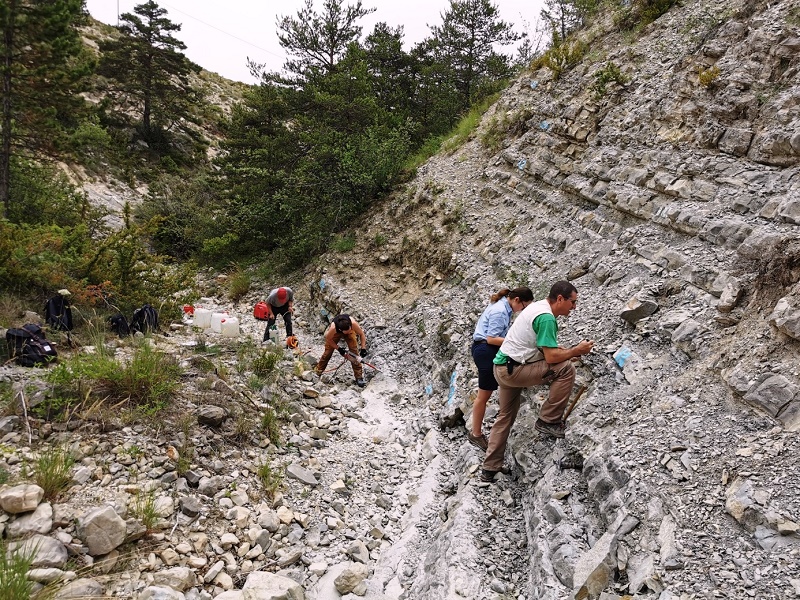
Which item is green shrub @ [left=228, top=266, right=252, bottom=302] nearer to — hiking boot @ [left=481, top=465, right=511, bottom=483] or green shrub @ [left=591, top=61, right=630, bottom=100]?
green shrub @ [left=591, top=61, right=630, bottom=100]

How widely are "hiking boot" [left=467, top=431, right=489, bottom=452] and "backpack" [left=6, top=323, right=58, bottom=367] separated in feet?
17.1

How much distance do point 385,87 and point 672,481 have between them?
17953 millimetres

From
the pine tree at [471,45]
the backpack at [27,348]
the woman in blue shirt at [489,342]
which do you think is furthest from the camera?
the pine tree at [471,45]

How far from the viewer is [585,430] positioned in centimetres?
415

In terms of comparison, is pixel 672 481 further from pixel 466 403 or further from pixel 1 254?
pixel 1 254

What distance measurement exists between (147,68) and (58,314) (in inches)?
877

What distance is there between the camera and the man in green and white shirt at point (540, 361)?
163 inches

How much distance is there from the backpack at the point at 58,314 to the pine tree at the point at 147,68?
20813mm

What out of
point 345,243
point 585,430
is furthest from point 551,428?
point 345,243

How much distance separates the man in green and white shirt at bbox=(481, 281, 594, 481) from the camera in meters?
4.14

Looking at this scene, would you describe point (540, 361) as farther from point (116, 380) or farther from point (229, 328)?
point (229, 328)

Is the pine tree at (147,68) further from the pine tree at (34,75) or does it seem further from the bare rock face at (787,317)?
the bare rock face at (787,317)

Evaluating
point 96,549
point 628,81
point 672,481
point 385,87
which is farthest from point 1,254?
point 385,87

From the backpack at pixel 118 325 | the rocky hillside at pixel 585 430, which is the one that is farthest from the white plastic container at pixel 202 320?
the backpack at pixel 118 325
